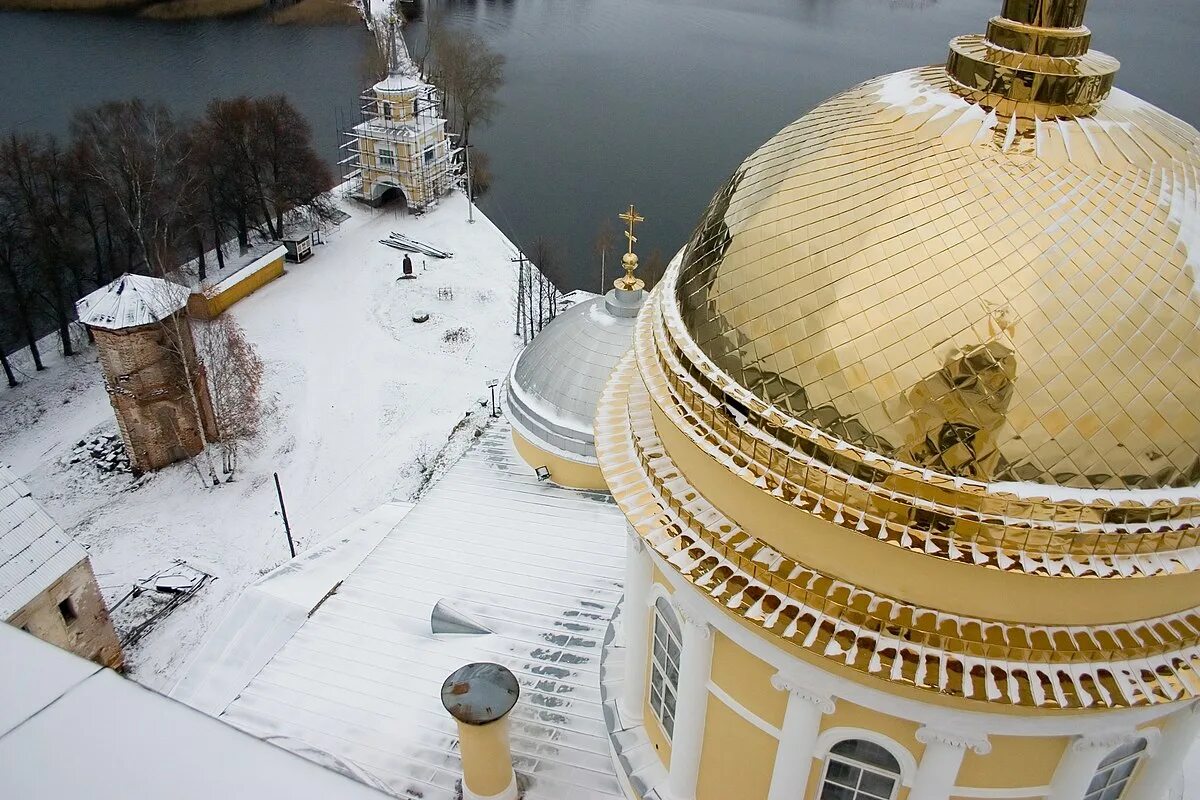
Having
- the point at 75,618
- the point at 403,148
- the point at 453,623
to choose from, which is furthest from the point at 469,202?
the point at 453,623

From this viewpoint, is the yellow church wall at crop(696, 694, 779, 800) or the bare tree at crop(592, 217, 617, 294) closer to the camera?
the yellow church wall at crop(696, 694, 779, 800)

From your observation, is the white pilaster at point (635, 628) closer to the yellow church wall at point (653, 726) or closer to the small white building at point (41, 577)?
the yellow church wall at point (653, 726)

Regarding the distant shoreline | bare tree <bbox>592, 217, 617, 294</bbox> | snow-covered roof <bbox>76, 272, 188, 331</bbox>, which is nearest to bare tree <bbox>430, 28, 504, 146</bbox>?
bare tree <bbox>592, 217, 617, 294</bbox>

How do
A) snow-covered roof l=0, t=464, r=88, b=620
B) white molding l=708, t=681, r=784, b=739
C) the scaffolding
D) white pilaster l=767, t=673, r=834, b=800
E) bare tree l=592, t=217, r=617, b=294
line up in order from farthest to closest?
the scaffolding
bare tree l=592, t=217, r=617, b=294
snow-covered roof l=0, t=464, r=88, b=620
white molding l=708, t=681, r=784, b=739
white pilaster l=767, t=673, r=834, b=800

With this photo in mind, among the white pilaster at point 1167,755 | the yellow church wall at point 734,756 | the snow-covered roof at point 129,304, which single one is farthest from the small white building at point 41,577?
the white pilaster at point 1167,755

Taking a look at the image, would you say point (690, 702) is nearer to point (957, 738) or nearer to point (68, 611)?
point (957, 738)

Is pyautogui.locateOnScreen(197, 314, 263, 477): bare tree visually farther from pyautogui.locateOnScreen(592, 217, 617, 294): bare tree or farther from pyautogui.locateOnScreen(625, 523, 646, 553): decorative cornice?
pyautogui.locateOnScreen(625, 523, 646, 553): decorative cornice

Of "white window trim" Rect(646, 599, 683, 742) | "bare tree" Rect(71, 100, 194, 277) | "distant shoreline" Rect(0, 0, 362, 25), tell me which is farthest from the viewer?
"distant shoreline" Rect(0, 0, 362, 25)
